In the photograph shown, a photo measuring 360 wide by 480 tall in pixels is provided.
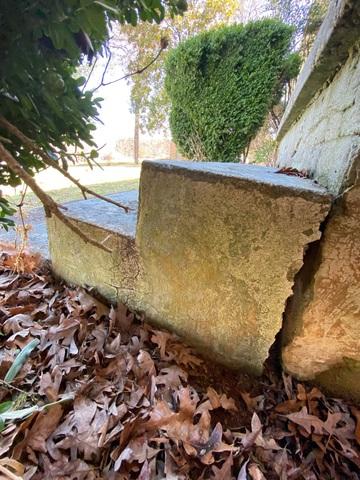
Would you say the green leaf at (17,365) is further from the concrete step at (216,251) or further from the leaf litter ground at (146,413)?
the concrete step at (216,251)

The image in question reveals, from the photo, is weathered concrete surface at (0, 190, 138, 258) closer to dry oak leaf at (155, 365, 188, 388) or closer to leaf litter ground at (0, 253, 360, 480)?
leaf litter ground at (0, 253, 360, 480)

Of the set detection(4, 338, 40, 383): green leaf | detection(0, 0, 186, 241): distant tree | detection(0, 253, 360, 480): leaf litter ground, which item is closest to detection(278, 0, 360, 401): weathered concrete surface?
detection(0, 253, 360, 480): leaf litter ground

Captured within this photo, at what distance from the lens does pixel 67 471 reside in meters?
0.67

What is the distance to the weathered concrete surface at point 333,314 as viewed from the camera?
2.48 feet

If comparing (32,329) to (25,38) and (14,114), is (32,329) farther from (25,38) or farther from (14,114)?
(25,38)

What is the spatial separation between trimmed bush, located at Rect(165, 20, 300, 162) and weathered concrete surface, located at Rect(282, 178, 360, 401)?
4175 mm

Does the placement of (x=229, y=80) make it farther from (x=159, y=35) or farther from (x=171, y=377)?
(x=171, y=377)

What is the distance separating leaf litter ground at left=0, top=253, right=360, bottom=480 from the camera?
71cm

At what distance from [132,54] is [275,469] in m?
9.16

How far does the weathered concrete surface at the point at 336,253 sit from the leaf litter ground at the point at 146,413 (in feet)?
0.47

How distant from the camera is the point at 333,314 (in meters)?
0.85

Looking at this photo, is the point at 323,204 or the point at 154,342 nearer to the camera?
the point at 323,204

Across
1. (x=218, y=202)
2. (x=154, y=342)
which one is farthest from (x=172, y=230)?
(x=154, y=342)

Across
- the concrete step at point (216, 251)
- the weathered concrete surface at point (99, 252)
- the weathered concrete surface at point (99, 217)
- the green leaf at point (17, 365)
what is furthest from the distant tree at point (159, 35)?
the green leaf at point (17, 365)
